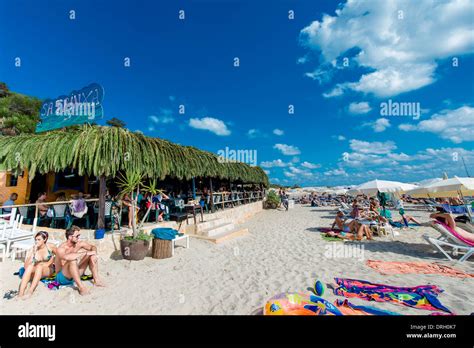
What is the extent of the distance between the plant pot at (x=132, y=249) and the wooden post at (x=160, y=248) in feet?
1.09

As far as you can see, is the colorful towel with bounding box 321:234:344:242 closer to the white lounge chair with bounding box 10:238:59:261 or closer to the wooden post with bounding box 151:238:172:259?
the wooden post with bounding box 151:238:172:259

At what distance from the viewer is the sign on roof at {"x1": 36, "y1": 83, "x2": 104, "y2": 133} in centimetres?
724

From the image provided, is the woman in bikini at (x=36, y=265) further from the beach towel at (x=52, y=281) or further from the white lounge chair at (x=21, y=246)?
the white lounge chair at (x=21, y=246)

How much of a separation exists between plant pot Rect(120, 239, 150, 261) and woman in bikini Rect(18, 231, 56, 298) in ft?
4.51

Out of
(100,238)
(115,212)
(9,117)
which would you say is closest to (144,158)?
(115,212)

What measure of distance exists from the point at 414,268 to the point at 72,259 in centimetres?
673

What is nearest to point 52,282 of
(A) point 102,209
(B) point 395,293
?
(A) point 102,209

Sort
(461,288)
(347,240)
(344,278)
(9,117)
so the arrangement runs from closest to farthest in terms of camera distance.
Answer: (461,288), (344,278), (347,240), (9,117)

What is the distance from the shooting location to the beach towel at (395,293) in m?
2.96

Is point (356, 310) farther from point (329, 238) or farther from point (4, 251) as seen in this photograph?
point (4, 251)
